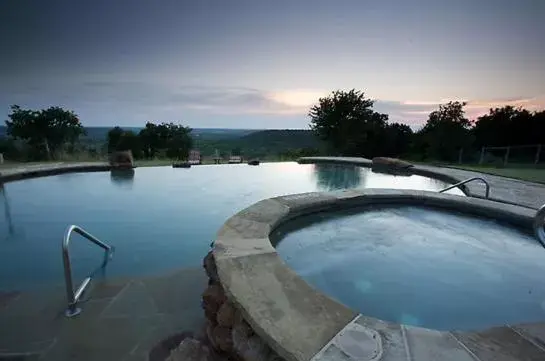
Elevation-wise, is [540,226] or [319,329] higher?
[540,226]

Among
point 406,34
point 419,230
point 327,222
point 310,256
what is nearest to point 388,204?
point 419,230

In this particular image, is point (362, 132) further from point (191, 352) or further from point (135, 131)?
point (135, 131)

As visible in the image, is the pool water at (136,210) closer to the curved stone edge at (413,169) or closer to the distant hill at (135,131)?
the curved stone edge at (413,169)

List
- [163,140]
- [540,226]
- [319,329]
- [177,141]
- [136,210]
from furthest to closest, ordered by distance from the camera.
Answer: [177,141], [163,140], [136,210], [540,226], [319,329]

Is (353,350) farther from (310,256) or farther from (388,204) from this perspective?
(388,204)

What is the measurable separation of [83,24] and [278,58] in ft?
20.9

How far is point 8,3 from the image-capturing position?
7.25m

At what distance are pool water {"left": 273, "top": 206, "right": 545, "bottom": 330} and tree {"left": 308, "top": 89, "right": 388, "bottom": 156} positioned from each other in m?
13.1

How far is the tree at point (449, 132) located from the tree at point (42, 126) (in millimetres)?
21366

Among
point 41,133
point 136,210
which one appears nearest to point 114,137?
point 41,133

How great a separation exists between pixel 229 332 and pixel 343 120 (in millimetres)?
16478

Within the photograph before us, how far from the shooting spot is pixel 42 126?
17.2 meters

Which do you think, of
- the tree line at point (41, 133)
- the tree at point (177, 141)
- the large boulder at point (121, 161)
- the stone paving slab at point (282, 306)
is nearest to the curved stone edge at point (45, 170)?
the large boulder at point (121, 161)

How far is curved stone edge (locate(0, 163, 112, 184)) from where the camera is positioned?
856 centimetres
